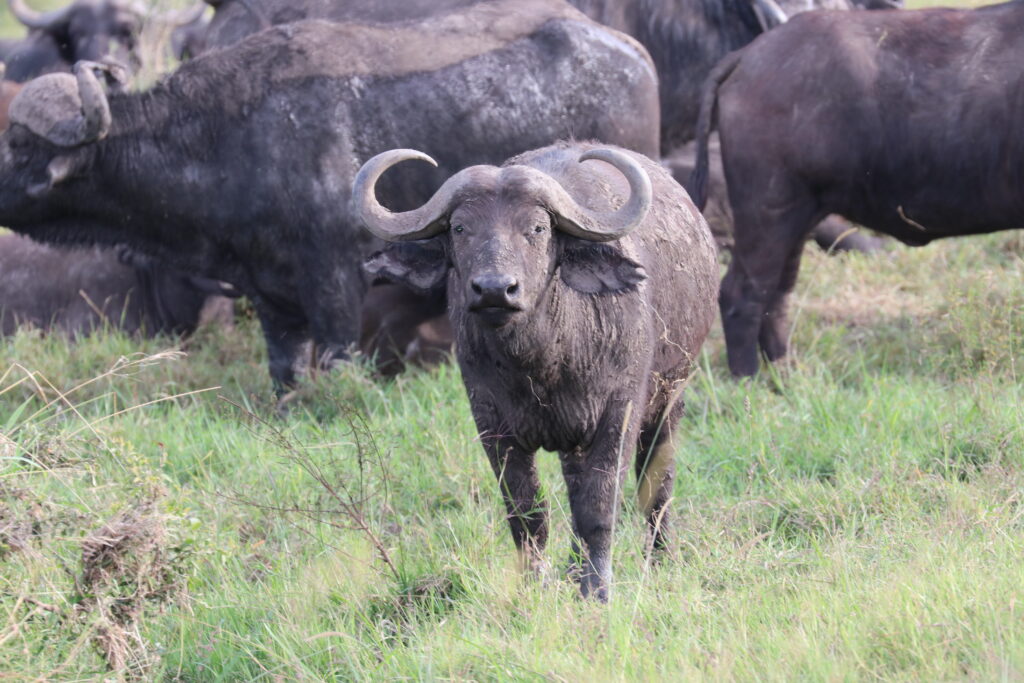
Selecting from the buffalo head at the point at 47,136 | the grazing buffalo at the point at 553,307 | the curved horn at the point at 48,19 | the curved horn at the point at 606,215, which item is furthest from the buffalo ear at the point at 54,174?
the curved horn at the point at 48,19

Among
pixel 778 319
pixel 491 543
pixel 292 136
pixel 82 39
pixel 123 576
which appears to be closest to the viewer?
pixel 123 576

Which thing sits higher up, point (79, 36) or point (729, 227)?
point (79, 36)

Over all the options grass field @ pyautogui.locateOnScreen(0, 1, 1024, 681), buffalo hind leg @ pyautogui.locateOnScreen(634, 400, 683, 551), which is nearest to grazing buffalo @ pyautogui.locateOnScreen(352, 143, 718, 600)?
buffalo hind leg @ pyautogui.locateOnScreen(634, 400, 683, 551)

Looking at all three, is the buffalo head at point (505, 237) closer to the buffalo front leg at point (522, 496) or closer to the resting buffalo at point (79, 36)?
the buffalo front leg at point (522, 496)

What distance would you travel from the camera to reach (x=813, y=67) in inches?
292

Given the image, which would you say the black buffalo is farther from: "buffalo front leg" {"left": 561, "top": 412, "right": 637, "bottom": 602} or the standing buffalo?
"buffalo front leg" {"left": 561, "top": 412, "right": 637, "bottom": 602}

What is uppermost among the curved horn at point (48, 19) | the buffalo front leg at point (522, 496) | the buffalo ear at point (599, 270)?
the buffalo ear at point (599, 270)

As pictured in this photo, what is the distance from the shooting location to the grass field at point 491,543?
3984mm

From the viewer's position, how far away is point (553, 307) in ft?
15.0

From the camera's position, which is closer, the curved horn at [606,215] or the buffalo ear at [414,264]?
the curved horn at [606,215]

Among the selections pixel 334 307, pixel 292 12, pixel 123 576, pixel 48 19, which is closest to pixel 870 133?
pixel 334 307

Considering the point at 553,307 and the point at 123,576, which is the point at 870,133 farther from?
the point at 123,576

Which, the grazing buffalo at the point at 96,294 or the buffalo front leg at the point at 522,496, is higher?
the buffalo front leg at the point at 522,496

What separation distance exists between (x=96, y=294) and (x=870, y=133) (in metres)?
5.38
